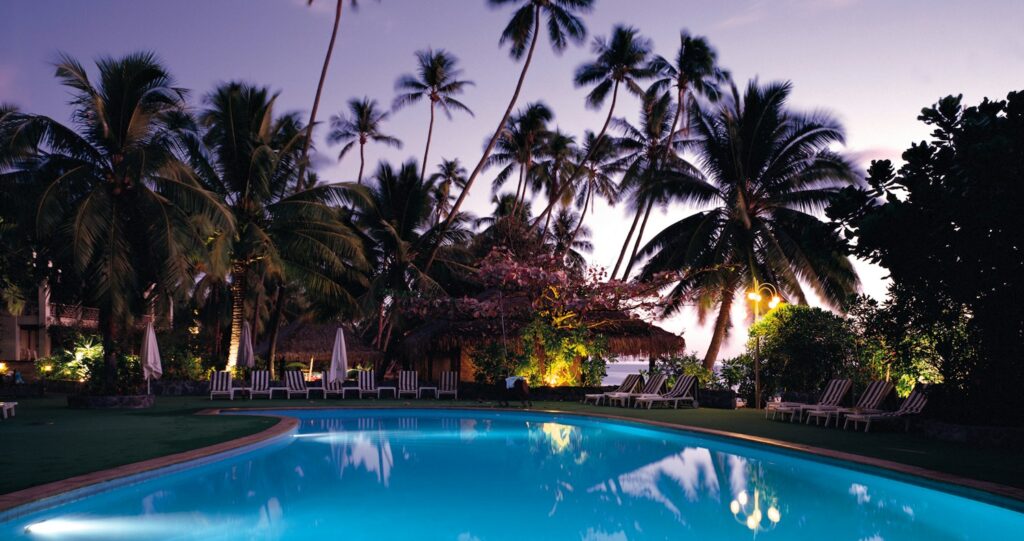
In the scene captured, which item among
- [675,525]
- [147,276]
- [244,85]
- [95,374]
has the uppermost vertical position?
[244,85]

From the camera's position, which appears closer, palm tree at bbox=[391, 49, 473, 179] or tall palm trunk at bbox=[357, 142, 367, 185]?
palm tree at bbox=[391, 49, 473, 179]

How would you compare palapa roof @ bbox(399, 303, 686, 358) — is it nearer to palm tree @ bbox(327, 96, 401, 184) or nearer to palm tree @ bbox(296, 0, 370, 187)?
palm tree @ bbox(296, 0, 370, 187)

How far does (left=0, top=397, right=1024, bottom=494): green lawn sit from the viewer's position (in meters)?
7.42

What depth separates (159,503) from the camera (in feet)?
23.0

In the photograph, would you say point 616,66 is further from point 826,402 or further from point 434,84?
point 826,402

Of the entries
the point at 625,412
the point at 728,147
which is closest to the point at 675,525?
the point at 625,412

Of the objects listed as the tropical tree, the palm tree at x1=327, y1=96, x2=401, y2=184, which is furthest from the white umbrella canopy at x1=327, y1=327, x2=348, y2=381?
the palm tree at x1=327, y1=96, x2=401, y2=184

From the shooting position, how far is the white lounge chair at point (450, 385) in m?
21.1

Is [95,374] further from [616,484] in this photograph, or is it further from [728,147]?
[728,147]

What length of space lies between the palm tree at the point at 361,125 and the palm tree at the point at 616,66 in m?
10.8

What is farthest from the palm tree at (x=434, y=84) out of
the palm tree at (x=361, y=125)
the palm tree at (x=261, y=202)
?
the palm tree at (x=261, y=202)

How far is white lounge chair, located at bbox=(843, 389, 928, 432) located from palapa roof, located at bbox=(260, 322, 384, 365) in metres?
17.0

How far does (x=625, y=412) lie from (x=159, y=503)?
1024cm

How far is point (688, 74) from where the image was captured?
25844mm
